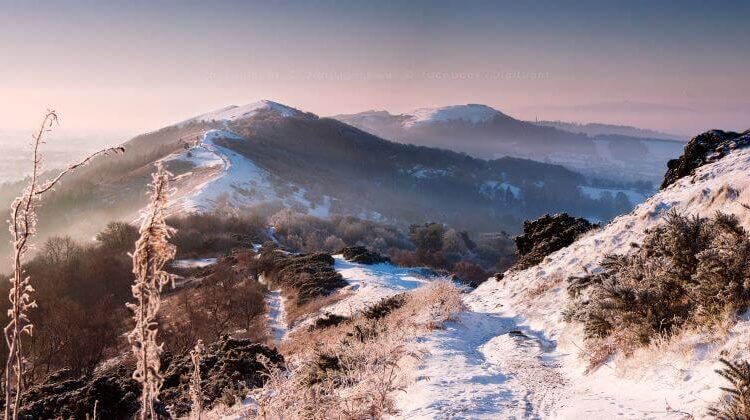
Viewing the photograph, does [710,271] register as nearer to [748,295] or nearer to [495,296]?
[748,295]

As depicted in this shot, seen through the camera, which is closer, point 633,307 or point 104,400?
point 633,307

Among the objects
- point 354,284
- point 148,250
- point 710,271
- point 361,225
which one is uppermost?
point 148,250

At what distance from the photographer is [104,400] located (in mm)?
10117

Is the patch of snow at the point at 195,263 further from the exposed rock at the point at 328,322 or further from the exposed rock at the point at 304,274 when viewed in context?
the exposed rock at the point at 328,322

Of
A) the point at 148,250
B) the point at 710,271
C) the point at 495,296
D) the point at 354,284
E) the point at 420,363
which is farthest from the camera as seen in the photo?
the point at 354,284

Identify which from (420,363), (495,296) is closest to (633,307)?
(420,363)

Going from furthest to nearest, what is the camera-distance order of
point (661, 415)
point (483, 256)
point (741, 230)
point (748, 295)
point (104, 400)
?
point (483, 256), point (104, 400), point (741, 230), point (748, 295), point (661, 415)

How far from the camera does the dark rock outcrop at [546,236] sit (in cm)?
1944

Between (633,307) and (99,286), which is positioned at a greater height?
(633,307)

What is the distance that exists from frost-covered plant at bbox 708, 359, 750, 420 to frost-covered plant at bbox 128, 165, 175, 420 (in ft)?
14.9

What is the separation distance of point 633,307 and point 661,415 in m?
3.01

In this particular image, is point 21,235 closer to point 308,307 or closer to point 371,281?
point 308,307

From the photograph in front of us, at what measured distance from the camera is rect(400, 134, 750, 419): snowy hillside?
220 inches

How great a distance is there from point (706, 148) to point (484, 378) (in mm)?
14460
